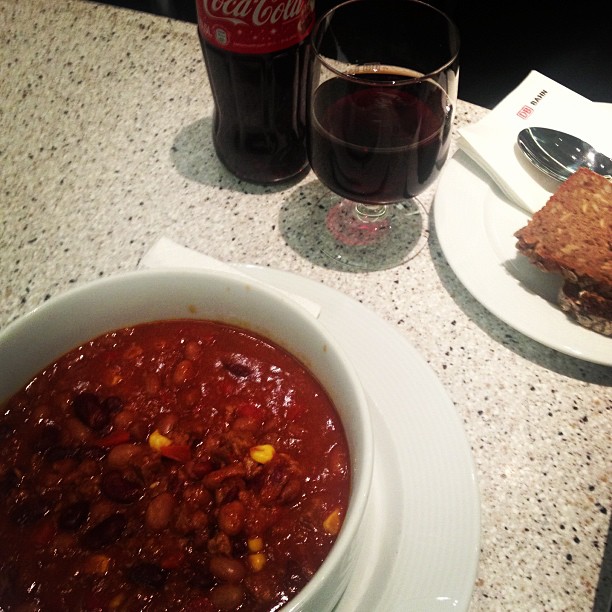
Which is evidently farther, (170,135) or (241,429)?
(170,135)

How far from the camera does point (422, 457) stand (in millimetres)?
801

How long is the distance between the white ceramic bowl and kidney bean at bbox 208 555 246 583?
0.34 feet

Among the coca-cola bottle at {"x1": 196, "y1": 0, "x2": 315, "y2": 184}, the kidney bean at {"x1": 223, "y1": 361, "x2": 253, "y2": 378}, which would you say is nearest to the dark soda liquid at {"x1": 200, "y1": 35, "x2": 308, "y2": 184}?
the coca-cola bottle at {"x1": 196, "y1": 0, "x2": 315, "y2": 184}

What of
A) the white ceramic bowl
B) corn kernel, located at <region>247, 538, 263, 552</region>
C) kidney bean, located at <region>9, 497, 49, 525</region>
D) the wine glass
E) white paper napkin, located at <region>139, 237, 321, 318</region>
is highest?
the wine glass

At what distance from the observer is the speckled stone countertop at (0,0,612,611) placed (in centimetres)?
86

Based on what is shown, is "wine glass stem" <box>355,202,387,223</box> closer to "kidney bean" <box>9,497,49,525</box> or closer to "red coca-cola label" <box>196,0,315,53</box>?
"red coca-cola label" <box>196,0,315,53</box>

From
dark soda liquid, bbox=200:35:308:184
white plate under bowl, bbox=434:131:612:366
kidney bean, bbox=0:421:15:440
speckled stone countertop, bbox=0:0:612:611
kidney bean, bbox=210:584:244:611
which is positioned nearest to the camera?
kidney bean, bbox=210:584:244:611

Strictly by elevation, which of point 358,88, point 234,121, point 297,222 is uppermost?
point 358,88

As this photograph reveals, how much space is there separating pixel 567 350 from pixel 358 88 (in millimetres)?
544

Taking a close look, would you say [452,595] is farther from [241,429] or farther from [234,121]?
[234,121]

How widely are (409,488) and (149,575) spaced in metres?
0.34

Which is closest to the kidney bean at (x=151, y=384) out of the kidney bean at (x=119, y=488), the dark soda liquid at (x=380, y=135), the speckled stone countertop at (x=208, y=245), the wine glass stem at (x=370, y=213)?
the kidney bean at (x=119, y=488)

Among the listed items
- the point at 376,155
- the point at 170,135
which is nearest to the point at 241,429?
the point at 376,155

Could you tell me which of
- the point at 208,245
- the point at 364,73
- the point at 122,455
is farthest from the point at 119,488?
the point at 364,73
